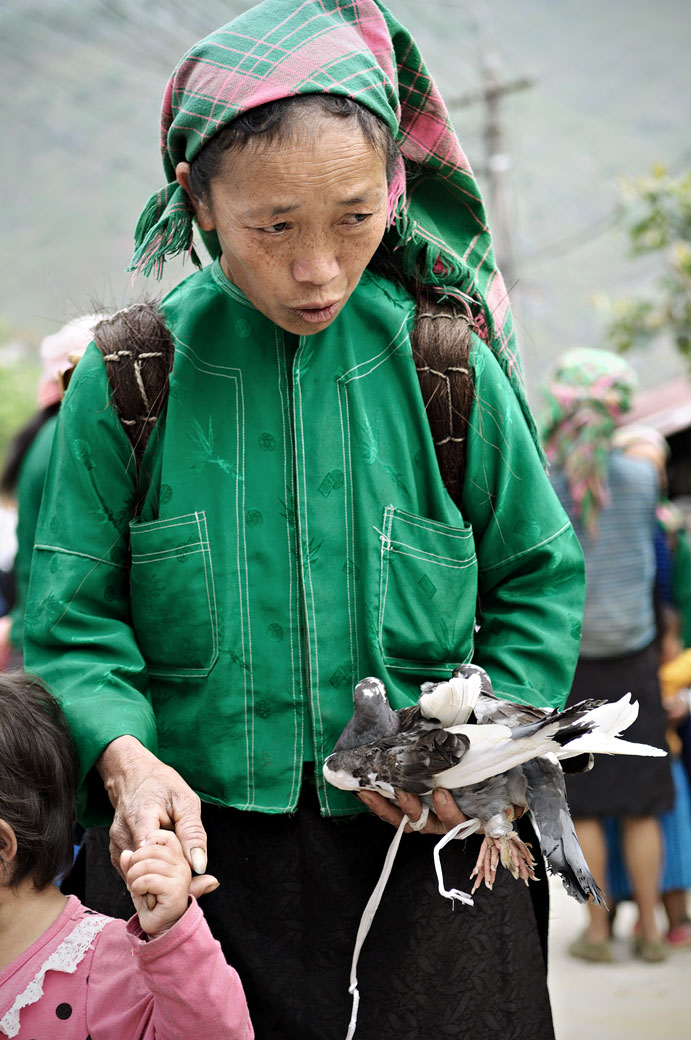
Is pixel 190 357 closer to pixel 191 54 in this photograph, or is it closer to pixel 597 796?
pixel 191 54

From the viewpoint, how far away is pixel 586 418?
4.89m

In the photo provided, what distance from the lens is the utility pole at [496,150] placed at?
50.8 ft

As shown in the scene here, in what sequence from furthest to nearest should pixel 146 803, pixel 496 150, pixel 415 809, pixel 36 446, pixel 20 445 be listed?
pixel 496 150 < pixel 20 445 < pixel 36 446 < pixel 415 809 < pixel 146 803

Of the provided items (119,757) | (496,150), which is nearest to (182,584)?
(119,757)

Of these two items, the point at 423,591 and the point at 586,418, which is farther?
the point at 586,418

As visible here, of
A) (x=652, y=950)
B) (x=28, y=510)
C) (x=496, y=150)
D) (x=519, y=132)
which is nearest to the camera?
(x=28, y=510)

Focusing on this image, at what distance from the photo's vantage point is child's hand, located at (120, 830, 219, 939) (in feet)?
4.68

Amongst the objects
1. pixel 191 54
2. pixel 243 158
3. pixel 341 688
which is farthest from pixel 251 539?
pixel 191 54

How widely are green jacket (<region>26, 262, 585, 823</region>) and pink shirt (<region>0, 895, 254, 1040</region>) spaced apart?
20cm

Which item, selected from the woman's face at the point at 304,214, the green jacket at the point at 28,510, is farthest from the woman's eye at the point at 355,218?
the green jacket at the point at 28,510

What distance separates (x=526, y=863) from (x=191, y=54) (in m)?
1.29

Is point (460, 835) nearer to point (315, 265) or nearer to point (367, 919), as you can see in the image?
point (367, 919)

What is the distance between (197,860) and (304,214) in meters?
0.89

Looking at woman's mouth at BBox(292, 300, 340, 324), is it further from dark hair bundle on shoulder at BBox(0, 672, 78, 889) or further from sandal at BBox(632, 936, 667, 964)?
sandal at BBox(632, 936, 667, 964)
